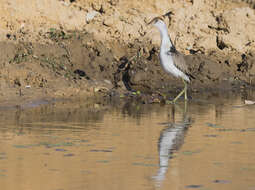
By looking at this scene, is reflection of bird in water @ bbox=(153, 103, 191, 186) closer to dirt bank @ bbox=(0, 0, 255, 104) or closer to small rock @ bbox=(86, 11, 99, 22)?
dirt bank @ bbox=(0, 0, 255, 104)

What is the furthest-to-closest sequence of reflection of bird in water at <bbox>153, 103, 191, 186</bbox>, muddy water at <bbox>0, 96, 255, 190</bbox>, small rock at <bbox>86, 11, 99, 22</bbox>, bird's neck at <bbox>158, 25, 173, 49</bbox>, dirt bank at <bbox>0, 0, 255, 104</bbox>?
small rock at <bbox>86, 11, 99, 22</bbox> < dirt bank at <bbox>0, 0, 255, 104</bbox> < bird's neck at <bbox>158, 25, 173, 49</bbox> < reflection of bird in water at <bbox>153, 103, 191, 186</bbox> < muddy water at <bbox>0, 96, 255, 190</bbox>

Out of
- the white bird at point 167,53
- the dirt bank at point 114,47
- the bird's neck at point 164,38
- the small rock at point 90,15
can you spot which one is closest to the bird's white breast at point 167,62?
the white bird at point 167,53

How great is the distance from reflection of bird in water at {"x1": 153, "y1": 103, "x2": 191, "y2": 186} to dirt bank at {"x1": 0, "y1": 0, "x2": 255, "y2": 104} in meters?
4.42

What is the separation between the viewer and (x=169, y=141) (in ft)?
27.8

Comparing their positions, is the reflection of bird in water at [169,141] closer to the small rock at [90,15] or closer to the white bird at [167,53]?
the white bird at [167,53]

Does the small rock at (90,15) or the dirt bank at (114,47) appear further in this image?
the small rock at (90,15)

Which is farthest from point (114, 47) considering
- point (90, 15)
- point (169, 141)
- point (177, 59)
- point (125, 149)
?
point (125, 149)

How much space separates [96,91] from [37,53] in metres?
1.96

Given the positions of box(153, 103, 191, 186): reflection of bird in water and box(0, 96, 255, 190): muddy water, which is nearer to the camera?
box(0, 96, 255, 190): muddy water

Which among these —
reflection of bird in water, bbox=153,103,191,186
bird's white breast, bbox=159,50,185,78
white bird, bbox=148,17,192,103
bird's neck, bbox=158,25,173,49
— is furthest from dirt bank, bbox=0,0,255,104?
reflection of bird in water, bbox=153,103,191,186

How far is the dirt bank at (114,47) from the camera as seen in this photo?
15.5 metres

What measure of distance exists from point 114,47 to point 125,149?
11.1 meters

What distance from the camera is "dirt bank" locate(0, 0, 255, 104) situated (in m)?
15.5

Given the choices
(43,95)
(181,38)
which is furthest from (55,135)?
(181,38)
